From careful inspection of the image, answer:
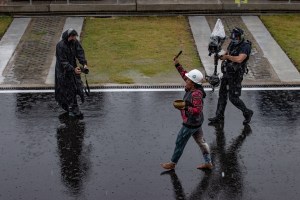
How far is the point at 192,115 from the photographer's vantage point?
8.25 metres

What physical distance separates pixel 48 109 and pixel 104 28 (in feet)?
17.9

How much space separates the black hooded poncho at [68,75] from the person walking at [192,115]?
2587 mm

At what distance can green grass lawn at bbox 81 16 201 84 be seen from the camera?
13070 millimetres

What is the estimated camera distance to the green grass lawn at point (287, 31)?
14.3 metres

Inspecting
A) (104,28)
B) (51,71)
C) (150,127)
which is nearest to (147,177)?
(150,127)

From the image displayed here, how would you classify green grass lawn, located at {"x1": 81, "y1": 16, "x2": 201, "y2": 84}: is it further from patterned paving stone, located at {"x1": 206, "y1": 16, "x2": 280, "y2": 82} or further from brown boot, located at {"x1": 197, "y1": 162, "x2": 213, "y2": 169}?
brown boot, located at {"x1": 197, "y1": 162, "x2": 213, "y2": 169}

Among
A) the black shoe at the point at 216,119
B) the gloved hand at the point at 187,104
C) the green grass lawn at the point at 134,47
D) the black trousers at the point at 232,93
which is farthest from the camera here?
the green grass lawn at the point at 134,47

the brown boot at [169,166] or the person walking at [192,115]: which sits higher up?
the person walking at [192,115]

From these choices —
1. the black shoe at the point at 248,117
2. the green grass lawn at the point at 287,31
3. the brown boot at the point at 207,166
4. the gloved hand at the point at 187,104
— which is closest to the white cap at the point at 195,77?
the gloved hand at the point at 187,104

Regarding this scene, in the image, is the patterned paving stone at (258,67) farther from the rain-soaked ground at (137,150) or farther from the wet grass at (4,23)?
the wet grass at (4,23)

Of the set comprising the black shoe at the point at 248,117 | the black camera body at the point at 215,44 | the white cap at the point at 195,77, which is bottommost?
the black shoe at the point at 248,117

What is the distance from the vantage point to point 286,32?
51.8ft

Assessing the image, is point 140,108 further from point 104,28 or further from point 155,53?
point 104,28

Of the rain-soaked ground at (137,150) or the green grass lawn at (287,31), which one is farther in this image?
the green grass lawn at (287,31)
